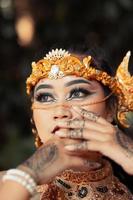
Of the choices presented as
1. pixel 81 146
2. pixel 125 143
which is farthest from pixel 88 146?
pixel 125 143

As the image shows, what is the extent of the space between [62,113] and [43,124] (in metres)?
0.12

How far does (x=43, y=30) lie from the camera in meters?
6.71

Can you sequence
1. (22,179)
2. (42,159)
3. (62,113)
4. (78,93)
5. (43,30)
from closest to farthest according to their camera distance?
(22,179) < (42,159) < (62,113) < (78,93) < (43,30)

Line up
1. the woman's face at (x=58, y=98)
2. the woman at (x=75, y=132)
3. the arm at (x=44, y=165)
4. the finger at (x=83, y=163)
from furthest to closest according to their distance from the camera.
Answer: the woman's face at (x=58, y=98), the finger at (x=83, y=163), the woman at (x=75, y=132), the arm at (x=44, y=165)

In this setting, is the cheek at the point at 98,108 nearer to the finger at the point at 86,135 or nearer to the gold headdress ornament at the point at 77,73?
the gold headdress ornament at the point at 77,73

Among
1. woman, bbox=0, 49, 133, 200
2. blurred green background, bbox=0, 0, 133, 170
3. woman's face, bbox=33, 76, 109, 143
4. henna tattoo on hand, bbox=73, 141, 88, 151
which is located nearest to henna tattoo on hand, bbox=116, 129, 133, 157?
woman, bbox=0, 49, 133, 200

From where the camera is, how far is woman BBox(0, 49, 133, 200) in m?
2.70

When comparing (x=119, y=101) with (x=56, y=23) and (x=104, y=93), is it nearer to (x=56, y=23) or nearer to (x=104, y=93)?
(x=104, y=93)

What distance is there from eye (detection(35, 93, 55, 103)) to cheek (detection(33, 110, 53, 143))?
0.05m

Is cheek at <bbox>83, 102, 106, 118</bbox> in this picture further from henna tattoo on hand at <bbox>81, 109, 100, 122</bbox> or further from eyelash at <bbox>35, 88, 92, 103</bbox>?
henna tattoo on hand at <bbox>81, 109, 100, 122</bbox>

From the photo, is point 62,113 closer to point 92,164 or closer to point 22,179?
point 92,164

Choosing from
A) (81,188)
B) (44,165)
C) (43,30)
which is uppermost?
(43,30)

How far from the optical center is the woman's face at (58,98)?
2943mm

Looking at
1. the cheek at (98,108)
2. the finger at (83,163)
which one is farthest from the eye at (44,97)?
the finger at (83,163)
